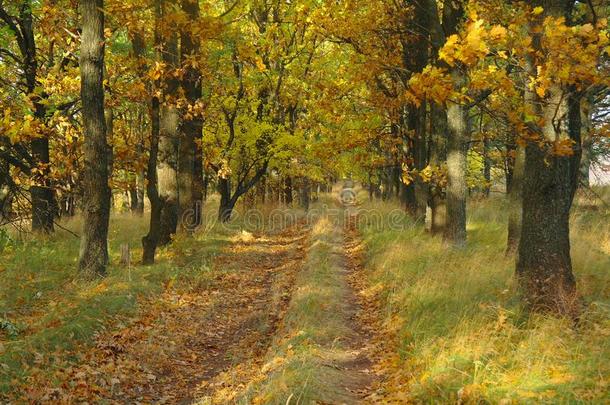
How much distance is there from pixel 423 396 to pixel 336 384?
4.03 feet

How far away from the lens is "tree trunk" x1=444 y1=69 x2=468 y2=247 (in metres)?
12.9

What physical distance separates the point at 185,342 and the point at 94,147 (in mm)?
4641

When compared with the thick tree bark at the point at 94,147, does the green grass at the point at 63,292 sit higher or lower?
lower

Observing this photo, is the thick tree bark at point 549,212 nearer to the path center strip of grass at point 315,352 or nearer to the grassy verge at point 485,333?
the grassy verge at point 485,333

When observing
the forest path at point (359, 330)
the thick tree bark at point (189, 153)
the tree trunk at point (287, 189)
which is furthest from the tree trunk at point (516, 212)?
the tree trunk at point (287, 189)

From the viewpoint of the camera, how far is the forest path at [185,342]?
698 cm

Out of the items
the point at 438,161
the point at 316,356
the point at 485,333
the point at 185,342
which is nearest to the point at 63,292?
the point at 185,342

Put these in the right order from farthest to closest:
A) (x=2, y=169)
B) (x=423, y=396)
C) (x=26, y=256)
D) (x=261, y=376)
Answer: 1. (x=26, y=256)
2. (x=2, y=169)
3. (x=261, y=376)
4. (x=423, y=396)

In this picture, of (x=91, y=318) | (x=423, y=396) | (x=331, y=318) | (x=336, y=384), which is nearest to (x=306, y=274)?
(x=331, y=318)

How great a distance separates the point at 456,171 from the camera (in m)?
13.0

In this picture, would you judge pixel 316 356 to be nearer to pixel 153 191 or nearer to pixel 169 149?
pixel 153 191

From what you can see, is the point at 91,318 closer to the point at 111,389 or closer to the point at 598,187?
the point at 111,389

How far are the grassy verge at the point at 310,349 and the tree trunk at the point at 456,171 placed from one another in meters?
2.98

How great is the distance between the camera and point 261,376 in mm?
7055
